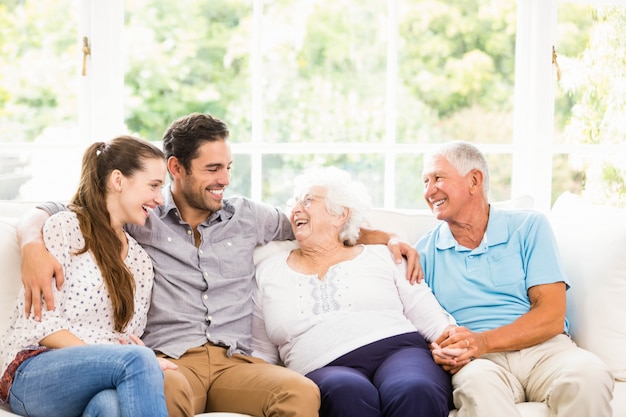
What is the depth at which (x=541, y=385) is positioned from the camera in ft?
8.05

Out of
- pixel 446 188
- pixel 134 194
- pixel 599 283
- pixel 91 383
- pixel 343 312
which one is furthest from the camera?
pixel 446 188

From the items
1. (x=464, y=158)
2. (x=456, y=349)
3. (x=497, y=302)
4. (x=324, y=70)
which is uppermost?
(x=324, y=70)

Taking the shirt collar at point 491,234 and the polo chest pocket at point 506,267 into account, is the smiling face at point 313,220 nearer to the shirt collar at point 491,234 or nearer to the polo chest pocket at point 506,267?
the shirt collar at point 491,234

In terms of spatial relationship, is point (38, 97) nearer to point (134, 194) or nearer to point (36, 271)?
point (134, 194)

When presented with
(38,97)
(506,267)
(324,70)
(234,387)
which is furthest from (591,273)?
(38,97)

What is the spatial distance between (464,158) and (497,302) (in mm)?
525

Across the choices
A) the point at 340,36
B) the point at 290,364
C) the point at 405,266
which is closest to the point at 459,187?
the point at 405,266

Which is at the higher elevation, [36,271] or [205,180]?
[205,180]

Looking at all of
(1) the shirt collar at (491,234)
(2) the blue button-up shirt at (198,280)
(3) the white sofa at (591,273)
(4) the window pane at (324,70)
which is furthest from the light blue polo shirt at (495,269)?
(4) the window pane at (324,70)

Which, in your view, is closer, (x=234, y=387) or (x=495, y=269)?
(x=234, y=387)

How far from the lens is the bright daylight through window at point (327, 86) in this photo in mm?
3596

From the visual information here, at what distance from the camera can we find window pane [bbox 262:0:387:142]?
12.0 feet

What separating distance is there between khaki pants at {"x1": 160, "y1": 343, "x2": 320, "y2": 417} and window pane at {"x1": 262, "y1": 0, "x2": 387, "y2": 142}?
57.2 inches

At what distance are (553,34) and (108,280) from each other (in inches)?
94.7
